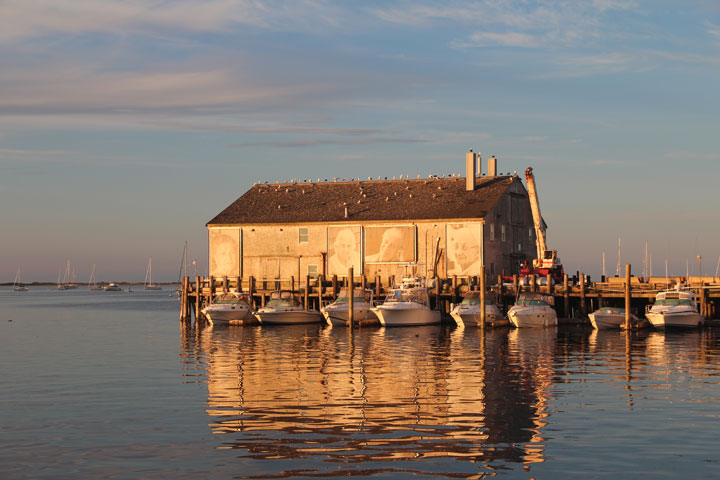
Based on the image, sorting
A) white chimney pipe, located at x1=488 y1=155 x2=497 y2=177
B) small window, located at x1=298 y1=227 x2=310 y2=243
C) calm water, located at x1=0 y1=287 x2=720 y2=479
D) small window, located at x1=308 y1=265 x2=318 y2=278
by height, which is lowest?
calm water, located at x1=0 y1=287 x2=720 y2=479

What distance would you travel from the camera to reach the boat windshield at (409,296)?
211 feet

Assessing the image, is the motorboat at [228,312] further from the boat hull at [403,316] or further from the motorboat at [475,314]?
the motorboat at [475,314]

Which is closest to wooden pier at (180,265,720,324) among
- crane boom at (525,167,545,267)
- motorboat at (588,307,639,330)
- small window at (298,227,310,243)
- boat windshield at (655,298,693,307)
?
motorboat at (588,307,639,330)

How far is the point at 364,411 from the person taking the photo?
83.1 feet

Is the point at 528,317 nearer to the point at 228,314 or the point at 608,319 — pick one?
the point at 608,319

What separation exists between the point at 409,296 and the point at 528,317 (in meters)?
8.79

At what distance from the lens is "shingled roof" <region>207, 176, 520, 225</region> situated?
74.0m

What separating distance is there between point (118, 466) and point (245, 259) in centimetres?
5894

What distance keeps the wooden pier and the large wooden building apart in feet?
5.82

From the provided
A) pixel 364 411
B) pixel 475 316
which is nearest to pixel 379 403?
pixel 364 411

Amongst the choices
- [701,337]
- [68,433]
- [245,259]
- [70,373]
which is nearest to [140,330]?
[245,259]

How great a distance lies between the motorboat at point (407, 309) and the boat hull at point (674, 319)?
1451cm

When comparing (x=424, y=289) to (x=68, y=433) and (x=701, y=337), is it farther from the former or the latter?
(x=68, y=433)

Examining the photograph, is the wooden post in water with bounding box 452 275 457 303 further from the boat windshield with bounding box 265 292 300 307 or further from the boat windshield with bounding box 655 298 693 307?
the boat windshield with bounding box 655 298 693 307
